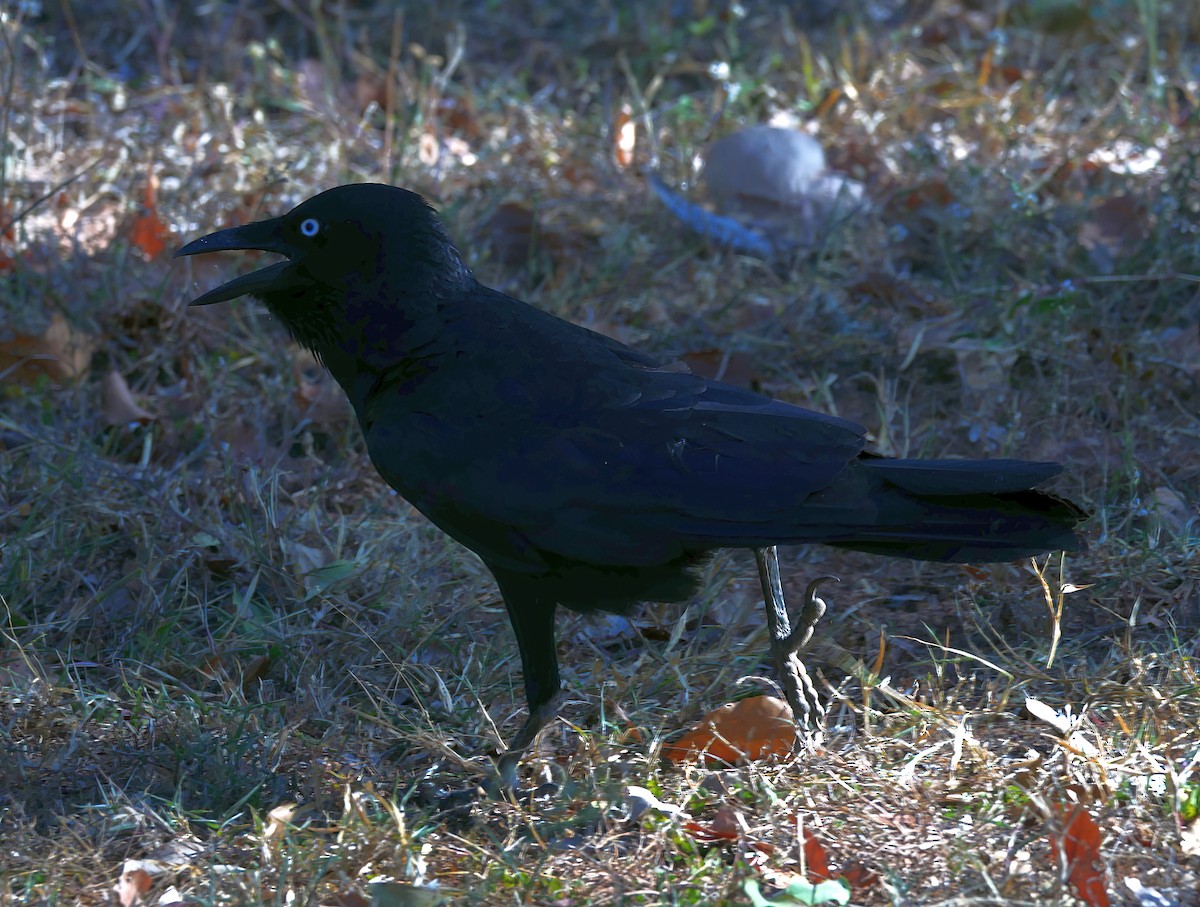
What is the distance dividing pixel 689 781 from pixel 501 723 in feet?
1.74

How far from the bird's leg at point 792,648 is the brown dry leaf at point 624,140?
292cm

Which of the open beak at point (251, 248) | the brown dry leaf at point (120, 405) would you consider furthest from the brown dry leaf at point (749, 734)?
the brown dry leaf at point (120, 405)

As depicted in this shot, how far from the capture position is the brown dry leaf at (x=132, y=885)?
245 centimetres

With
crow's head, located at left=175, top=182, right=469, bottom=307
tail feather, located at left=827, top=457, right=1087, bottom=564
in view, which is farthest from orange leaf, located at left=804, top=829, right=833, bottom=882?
crow's head, located at left=175, top=182, right=469, bottom=307

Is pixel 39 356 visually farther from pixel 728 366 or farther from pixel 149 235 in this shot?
pixel 728 366

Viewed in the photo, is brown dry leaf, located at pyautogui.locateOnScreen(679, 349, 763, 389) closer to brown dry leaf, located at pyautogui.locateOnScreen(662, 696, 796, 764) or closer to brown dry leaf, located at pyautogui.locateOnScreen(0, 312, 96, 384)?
brown dry leaf, located at pyautogui.locateOnScreen(662, 696, 796, 764)

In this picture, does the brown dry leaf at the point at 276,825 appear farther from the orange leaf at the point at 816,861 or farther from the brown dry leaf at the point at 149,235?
the brown dry leaf at the point at 149,235

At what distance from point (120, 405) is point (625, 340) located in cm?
158

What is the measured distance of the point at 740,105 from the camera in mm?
5973

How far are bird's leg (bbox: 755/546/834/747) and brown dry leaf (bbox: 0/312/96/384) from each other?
95.7 inches

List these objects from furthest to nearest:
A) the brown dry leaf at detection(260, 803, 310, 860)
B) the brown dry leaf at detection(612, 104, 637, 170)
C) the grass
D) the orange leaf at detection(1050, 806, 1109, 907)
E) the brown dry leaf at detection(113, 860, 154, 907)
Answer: the brown dry leaf at detection(612, 104, 637, 170) → the grass → the brown dry leaf at detection(260, 803, 310, 860) → the brown dry leaf at detection(113, 860, 154, 907) → the orange leaf at detection(1050, 806, 1109, 907)

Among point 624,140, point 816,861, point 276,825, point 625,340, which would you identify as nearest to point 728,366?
point 625,340

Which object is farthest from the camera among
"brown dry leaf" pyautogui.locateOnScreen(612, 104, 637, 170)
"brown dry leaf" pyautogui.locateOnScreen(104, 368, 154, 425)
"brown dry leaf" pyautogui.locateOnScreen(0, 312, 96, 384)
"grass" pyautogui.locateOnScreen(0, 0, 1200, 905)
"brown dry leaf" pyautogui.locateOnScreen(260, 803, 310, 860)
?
"brown dry leaf" pyautogui.locateOnScreen(612, 104, 637, 170)

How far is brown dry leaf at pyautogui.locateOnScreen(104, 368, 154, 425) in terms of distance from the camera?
168 inches
